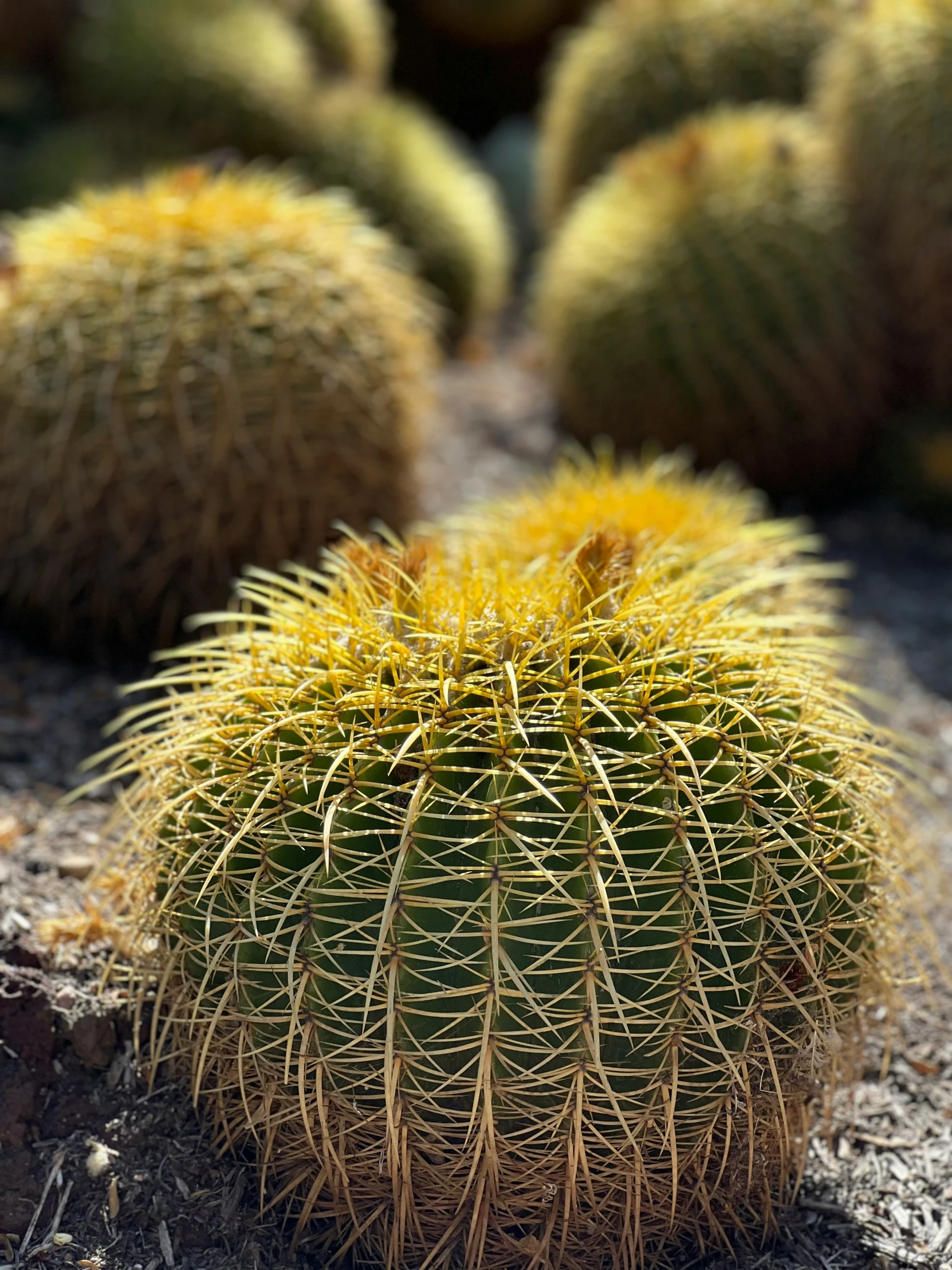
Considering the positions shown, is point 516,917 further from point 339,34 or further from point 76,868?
point 339,34

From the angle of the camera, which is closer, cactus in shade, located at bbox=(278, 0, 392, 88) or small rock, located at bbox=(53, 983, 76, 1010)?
→ small rock, located at bbox=(53, 983, 76, 1010)

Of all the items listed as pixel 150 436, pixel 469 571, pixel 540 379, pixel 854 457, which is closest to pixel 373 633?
pixel 469 571

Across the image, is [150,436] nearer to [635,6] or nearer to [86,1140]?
[86,1140]

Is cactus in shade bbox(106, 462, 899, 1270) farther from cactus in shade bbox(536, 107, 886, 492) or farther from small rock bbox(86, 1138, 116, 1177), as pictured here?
cactus in shade bbox(536, 107, 886, 492)

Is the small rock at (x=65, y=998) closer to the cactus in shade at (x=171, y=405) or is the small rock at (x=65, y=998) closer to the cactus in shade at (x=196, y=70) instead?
the cactus in shade at (x=171, y=405)

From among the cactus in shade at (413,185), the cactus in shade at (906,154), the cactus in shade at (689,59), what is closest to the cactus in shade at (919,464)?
the cactus in shade at (906,154)

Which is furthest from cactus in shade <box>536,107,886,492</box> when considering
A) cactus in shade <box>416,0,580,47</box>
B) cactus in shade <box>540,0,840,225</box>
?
cactus in shade <box>416,0,580,47</box>

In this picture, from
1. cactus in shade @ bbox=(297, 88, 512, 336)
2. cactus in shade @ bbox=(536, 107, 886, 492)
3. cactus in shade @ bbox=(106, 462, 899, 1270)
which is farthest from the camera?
cactus in shade @ bbox=(297, 88, 512, 336)

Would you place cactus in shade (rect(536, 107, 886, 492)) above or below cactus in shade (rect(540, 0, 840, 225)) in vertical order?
below
